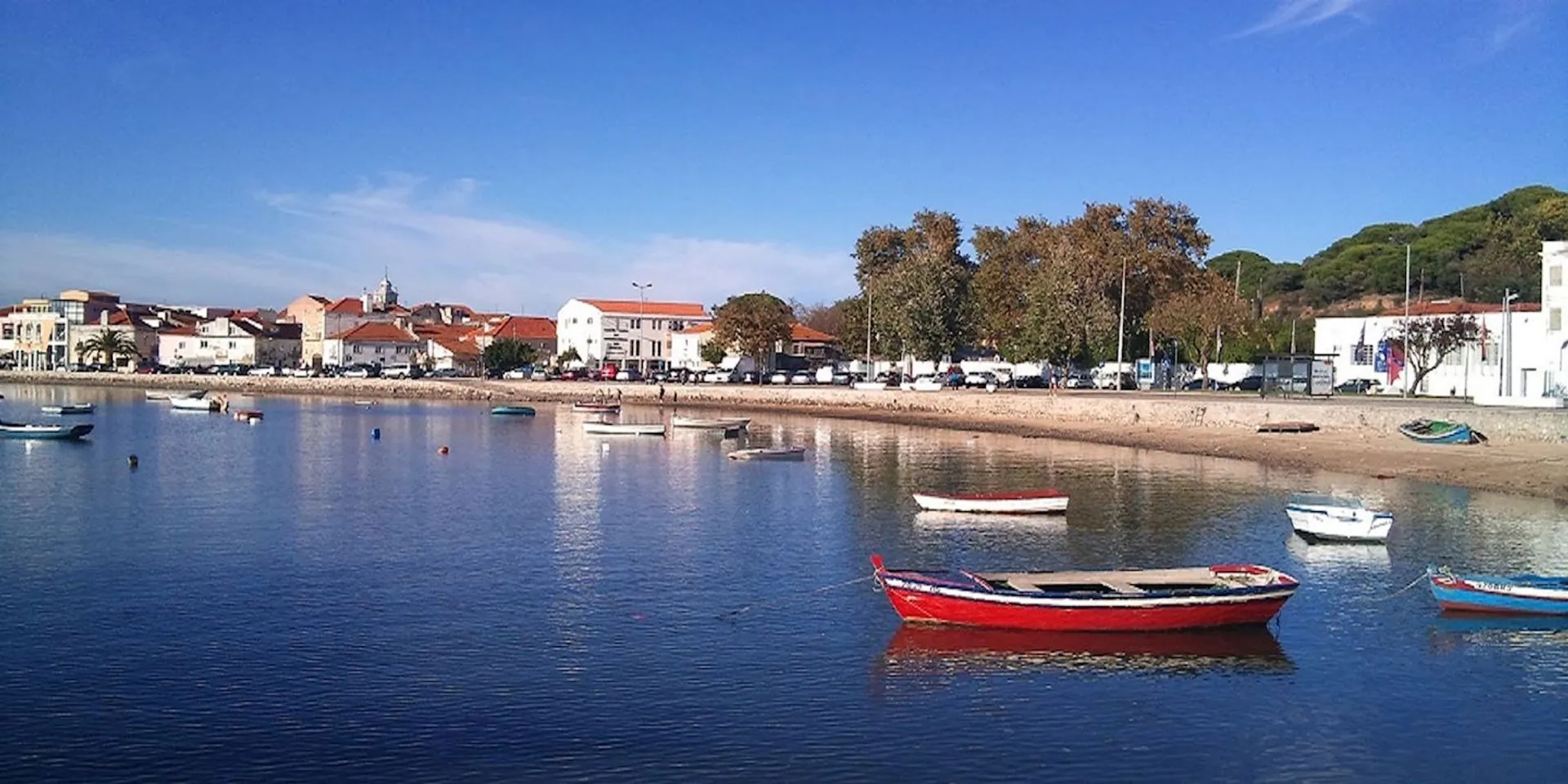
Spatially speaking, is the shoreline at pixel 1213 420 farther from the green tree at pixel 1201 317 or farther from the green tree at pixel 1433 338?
the green tree at pixel 1433 338

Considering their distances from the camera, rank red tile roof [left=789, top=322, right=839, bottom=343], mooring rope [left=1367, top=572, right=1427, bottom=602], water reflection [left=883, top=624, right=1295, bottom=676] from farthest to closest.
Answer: red tile roof [left=789, top=322, right=839, bottom=343]
mooring rope [left=1367, top=572, right=1427, bottom=602]
water reflection [left=883, top=624, right=1295, bottom=676]

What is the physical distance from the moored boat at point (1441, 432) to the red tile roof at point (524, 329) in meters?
102

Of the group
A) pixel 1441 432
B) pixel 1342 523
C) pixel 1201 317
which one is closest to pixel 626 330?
pixel 1201 317

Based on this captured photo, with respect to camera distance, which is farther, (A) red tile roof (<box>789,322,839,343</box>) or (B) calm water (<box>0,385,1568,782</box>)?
(A) red tile roof (<box>789,322,839,343</box>)

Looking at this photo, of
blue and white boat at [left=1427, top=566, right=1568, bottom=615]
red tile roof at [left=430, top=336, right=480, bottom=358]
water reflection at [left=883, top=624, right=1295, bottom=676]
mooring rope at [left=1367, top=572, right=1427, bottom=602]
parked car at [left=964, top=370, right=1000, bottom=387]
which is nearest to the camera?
water reflection at [left=883, top=624, right=1295, bottom=676]

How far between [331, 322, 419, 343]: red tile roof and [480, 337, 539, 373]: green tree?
1865cm

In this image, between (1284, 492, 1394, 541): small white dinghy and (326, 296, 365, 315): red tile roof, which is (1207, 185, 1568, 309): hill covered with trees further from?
(326, 296, 365, 315): red tile roof

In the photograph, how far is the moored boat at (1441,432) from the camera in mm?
46438

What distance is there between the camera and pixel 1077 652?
20172mm

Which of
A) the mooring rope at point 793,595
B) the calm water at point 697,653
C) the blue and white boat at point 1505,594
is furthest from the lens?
the mooring rope at point 793,595

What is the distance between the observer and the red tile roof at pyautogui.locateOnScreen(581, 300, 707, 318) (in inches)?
5177

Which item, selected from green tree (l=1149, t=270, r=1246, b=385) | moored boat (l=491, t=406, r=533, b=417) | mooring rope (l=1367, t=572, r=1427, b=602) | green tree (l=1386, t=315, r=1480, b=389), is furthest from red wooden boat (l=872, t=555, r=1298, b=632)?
moored boat (l=491, t=406, r=533, b=417)

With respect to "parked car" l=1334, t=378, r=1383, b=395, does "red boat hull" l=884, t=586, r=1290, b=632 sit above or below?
below

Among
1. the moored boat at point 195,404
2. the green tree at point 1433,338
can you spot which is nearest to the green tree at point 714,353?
the moored boat at point 195,404
